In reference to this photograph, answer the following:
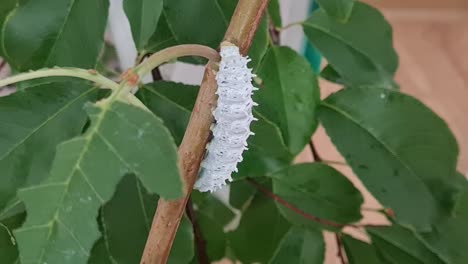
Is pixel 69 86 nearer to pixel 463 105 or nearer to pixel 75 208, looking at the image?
pixel 75 208

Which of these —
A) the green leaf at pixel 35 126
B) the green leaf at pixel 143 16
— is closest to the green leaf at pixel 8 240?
the green leaf at pixel 35 126

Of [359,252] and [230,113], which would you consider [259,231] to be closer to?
[359,252]

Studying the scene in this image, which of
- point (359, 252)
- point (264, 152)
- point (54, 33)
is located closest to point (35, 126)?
point (54, 33)

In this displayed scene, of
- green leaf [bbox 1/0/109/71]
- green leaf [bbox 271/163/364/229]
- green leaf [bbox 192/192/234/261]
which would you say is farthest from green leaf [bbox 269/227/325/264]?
green leaf [bbox 1/0/109/71]

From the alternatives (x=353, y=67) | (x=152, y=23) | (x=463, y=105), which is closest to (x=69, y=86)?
(x=152, y=23)

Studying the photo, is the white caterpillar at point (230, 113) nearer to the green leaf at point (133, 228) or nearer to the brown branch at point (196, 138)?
the brown branch at point (196, 138)

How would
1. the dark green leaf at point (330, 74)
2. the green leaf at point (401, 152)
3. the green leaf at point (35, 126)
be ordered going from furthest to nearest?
1. the dark green leaf at point (330, 74)
2. the green leaf at point (401, 152)
3. the green leaf at point (35, 126)

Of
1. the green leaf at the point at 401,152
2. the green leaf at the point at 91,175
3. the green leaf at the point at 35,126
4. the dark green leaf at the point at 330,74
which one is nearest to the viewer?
the green leaf at the point at 91,175

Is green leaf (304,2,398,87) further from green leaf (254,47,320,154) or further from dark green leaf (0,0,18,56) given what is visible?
dark green leaf (0,0,18,56)
